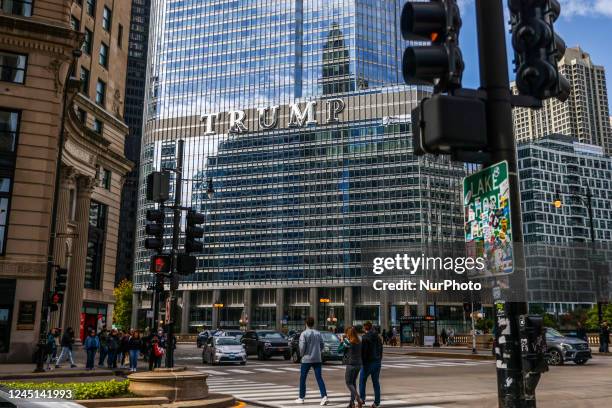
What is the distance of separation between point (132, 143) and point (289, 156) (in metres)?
77.8

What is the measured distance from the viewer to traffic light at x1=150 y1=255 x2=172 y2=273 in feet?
48.1

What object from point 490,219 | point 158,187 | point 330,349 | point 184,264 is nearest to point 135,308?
point 330,349

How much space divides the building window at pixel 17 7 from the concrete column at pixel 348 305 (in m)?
87.8

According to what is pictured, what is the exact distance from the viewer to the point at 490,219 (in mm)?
4652

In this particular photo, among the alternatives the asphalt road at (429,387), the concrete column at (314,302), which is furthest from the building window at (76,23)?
the concrete column at (314,302)

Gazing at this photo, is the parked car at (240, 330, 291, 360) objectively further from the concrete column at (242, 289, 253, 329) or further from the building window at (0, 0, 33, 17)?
the concrete column at (242, 289, 253, 329)

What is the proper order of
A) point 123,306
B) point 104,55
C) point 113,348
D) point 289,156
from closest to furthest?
point 113,348, point 104,55, point 289,156, point 123,306

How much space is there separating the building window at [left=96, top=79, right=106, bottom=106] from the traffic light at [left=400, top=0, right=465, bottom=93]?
47.3m

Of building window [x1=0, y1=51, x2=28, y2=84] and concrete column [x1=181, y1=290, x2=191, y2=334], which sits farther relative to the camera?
concrete column [x1=181, y1=290, x2=191, y2=334]

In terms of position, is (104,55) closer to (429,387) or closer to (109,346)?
(109,346)

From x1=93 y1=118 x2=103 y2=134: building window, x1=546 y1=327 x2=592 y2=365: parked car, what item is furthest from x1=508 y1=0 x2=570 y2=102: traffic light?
x1=93 y1=118 x2=103 y2=134: building window

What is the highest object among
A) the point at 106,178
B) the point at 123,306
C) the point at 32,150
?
the point at 106,178

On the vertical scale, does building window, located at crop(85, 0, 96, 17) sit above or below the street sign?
above

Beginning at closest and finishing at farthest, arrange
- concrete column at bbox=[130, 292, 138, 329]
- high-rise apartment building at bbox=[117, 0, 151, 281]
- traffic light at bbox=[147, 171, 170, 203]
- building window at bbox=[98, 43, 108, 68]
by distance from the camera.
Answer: traffic light at bbox=[147, 171, 170, 203], building window at bbox=[98, 43, 108, 68], concrete column at bbox=[130, 292, 138, 329], high-rise apartment building at bbox=[117, 0, 151, 281]
